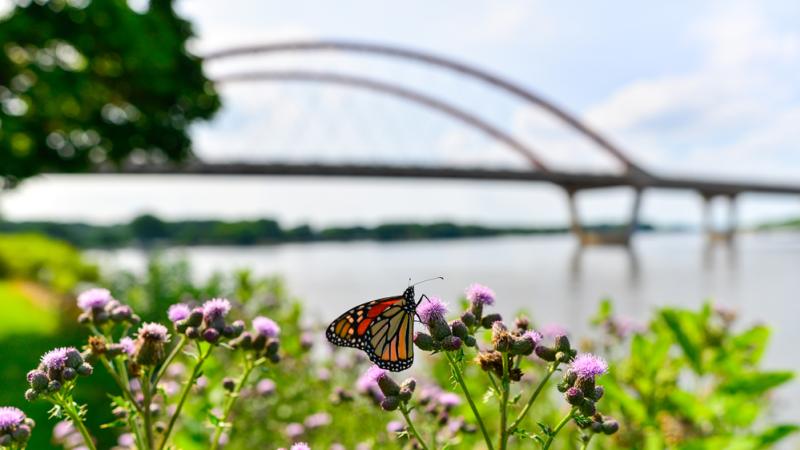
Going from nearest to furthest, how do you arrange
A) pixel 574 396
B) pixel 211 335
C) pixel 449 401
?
pixel 574 396
pixel 211 335
pixel 449 401

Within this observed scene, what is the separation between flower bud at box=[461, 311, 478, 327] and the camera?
1.66 meters

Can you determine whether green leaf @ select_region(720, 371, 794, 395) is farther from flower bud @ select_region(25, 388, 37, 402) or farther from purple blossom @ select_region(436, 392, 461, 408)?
flower bud @ select_region(25, 388, 37, 402)

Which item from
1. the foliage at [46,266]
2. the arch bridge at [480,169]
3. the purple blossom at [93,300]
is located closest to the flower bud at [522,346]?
the purple blossom at [93,300]

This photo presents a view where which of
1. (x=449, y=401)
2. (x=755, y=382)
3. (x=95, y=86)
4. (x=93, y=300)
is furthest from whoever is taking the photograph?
(x=95, y=86)

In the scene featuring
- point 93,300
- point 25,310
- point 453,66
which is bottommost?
point 93,300

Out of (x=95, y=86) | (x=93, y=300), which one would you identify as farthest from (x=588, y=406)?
(x=95, y=86)

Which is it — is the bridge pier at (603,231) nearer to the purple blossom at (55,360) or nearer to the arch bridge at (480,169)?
the arch bridge at (480,169)

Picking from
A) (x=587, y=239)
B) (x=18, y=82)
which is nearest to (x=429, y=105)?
(x=587, y=239)

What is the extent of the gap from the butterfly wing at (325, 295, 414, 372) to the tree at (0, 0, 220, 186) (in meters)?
15.0

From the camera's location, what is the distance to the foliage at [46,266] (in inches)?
870

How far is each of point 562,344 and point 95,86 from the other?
17.7 metres

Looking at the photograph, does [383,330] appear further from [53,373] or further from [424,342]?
[53,373]

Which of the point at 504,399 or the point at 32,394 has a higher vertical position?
the point at 32,394

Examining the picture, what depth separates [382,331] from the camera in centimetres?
175
